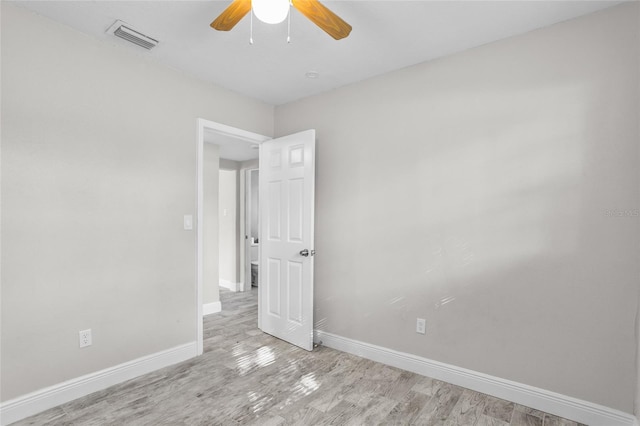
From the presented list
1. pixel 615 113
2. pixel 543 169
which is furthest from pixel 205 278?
pixel 615 113

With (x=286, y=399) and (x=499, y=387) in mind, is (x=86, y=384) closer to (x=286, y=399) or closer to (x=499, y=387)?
(x=286, y=399)

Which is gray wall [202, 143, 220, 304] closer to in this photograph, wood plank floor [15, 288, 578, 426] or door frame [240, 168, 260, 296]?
door frame [240, 168, 260, 296]

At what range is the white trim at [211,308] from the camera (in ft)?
14.2

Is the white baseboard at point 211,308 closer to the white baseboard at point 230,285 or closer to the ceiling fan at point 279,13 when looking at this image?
the white baseboard at point 230,285

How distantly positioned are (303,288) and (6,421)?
2194 millimetres

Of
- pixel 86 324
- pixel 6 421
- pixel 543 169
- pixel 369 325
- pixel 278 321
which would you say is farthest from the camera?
pixel 278 321

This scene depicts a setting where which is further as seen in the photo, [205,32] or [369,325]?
[369,325]

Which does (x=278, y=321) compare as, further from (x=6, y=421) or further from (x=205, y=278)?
(x=6, y=421)

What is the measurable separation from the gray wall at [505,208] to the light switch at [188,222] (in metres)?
1.37

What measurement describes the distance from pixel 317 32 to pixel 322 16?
2.17 feet

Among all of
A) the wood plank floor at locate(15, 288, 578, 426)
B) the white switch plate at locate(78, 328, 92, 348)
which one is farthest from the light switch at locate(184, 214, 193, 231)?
the wood plank floor at locate(15, 288, 578, 426)

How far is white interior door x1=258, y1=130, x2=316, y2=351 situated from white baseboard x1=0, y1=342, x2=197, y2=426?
0.90m

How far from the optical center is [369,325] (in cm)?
300

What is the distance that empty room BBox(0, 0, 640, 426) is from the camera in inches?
79.4
